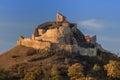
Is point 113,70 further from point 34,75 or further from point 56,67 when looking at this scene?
point 34,75

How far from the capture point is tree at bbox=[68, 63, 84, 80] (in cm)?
18075

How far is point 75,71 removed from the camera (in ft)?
596

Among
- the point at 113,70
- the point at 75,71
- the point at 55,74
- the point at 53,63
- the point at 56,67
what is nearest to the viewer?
the point at 55,74

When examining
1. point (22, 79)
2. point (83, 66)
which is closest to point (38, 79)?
point (22, 79)

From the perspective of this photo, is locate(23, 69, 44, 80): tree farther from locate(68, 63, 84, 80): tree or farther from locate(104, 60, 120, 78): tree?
locate(104, 60, 120, 78): tree

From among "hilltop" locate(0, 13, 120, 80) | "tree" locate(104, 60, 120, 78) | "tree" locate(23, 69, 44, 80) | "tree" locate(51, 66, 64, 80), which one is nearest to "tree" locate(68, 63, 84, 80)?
"hilltop" locate(0, 13, 120, 80)

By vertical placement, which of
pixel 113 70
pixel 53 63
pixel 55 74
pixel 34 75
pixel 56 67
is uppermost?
pixel 53 63

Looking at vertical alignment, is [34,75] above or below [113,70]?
above

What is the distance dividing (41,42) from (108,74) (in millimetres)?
23068

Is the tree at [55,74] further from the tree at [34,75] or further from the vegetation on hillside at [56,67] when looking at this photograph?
the tree at [34,75]

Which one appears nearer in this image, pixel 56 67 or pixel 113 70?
pixel 56 67

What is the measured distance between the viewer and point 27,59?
191 m

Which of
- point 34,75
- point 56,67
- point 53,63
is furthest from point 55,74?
point 53,63

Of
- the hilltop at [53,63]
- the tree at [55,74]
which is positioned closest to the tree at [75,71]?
the hilltop at [53,63]
